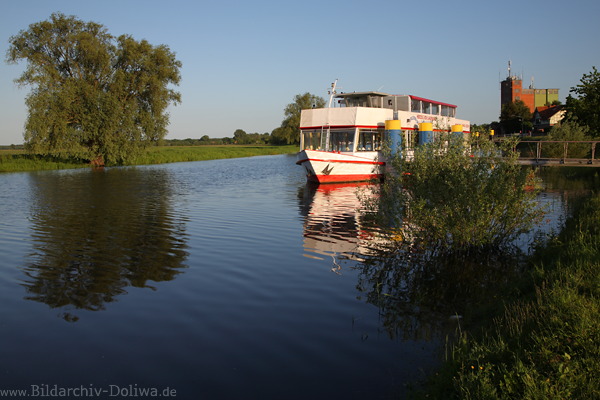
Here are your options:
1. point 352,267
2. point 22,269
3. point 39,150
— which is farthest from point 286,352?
point 39,150

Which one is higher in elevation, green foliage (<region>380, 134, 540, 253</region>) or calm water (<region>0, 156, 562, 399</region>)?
green foliage (<region>380, 134, 540, 253</region>)

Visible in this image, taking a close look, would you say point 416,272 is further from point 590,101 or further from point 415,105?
point 415,105

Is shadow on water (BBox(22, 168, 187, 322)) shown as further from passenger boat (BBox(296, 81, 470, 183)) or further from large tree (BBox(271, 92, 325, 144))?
large tree (BBox(271, 92, 325, 144))

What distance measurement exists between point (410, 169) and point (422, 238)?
5.54 ft

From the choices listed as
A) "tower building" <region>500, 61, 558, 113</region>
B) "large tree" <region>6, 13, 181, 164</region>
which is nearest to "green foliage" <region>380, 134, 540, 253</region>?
"large tree" <region>6, 13, 181, 164</region>

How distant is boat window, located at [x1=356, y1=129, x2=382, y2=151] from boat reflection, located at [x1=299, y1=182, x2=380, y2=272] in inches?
234

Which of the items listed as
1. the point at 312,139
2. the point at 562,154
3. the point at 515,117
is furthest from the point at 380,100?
the point at 515,117

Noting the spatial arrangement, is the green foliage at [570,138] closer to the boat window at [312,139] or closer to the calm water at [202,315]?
the boat window at [312,139]

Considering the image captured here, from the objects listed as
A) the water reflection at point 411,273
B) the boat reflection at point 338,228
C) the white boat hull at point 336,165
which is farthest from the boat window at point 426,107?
the water reflection at point 411,273

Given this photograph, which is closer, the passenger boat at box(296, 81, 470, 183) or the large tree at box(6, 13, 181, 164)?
the passenger boat at box(296, 81, 470, 183)

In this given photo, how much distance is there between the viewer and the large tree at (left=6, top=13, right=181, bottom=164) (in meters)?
43.9

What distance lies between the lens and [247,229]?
14.9m

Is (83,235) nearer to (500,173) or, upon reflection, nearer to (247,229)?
(247,229)

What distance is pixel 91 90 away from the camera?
4656cm
